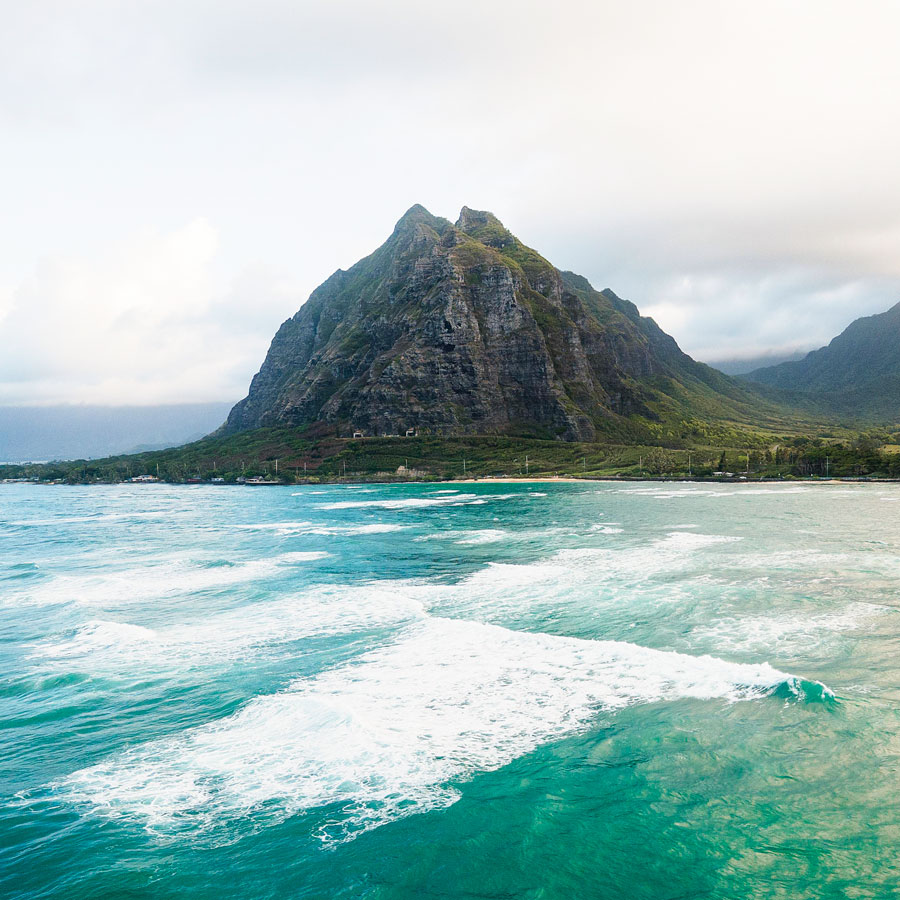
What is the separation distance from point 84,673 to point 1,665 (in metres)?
5.16

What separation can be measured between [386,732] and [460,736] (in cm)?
239

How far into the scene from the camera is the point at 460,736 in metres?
18.5

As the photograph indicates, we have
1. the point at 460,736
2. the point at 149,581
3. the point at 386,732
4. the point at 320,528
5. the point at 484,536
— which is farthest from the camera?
the point at 320,528

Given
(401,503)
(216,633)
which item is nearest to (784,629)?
(216,633)

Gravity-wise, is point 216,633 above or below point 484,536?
above

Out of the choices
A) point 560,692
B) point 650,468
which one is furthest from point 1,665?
point 650,468

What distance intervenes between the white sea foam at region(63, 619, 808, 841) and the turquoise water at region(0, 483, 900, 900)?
0.11m

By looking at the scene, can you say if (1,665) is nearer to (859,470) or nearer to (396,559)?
(396,559)

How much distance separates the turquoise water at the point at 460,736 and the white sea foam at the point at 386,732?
0.36 ft

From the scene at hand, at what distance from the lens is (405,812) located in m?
14.8

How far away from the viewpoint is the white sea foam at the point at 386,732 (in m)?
15.5

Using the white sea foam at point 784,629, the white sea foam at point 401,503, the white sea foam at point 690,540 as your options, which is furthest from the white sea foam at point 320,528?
the white sea foam at point 784,629

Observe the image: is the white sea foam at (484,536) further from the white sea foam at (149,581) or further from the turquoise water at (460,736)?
the turquoise water at (460,736)

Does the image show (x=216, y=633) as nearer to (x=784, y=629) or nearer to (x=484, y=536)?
(x=784, y=629)
